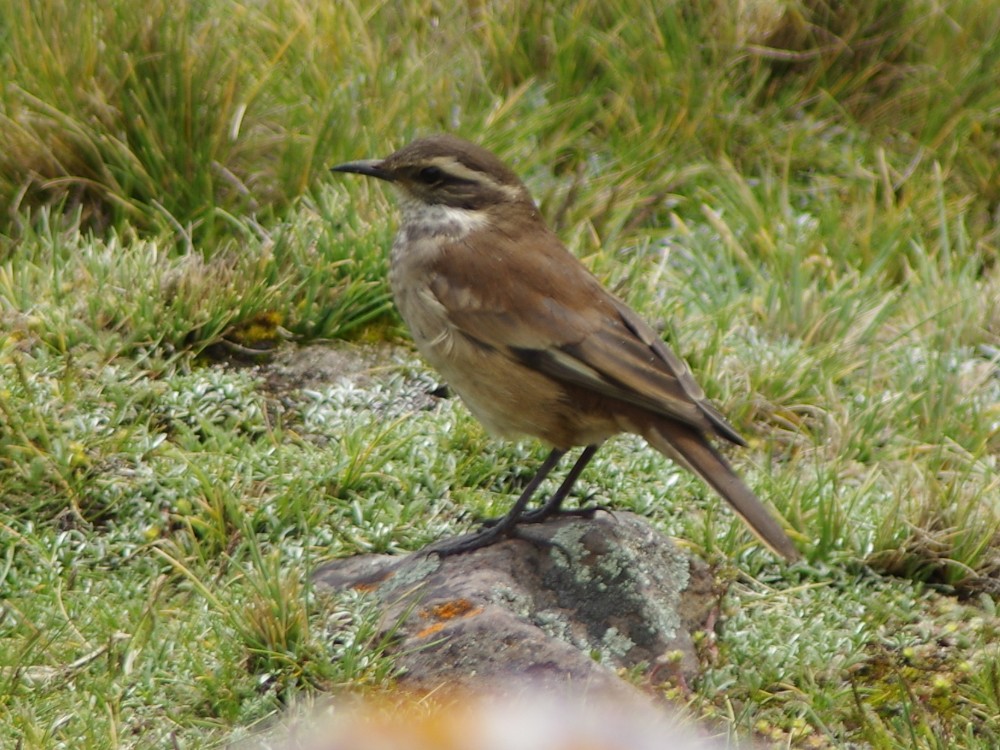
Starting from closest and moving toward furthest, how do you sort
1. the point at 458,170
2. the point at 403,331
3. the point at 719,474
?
the point at 719,474 < the point at 458,170 < the point at 403,331

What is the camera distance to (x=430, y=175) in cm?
515

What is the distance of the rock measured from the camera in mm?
3996

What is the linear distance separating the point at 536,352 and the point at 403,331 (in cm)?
151

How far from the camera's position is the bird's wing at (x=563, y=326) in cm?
449

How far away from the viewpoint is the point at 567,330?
183 inches

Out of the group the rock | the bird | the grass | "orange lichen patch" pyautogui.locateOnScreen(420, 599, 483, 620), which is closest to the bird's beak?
the bird

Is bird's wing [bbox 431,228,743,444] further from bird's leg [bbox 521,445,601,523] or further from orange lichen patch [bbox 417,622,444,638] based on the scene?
orange lichen patch [bbox 417,622,444,638]


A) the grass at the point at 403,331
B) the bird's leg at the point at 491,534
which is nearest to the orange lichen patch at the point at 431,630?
the grass at the point at 403,331

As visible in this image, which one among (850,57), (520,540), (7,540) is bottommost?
(7,540)

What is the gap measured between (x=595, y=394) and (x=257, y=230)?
7.65 ft

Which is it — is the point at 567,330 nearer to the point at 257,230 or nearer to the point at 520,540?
the point at 520,540

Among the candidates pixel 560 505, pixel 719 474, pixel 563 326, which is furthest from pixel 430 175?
pixel 719 474

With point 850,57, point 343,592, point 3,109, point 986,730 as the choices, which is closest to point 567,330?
point 343,592

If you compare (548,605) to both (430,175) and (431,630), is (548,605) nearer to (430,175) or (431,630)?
(431,630)
